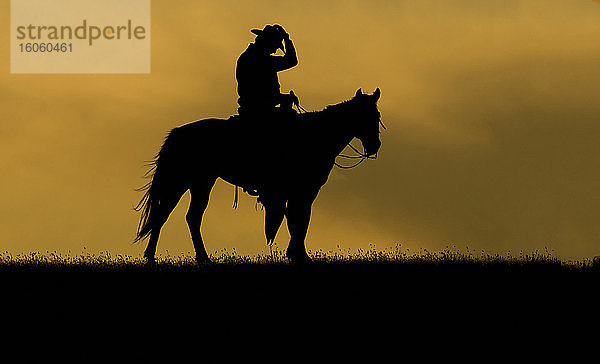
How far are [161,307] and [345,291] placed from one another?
9.01ft

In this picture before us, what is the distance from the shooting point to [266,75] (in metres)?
18.4

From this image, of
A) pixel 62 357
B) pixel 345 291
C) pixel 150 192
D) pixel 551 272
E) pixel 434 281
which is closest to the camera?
pixel 62 357

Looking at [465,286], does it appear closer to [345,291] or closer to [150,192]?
[345,291]

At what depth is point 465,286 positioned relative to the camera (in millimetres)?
14602

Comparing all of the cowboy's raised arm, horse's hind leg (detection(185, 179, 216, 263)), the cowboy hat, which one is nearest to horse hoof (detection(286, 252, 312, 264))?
horse's hind leg (detection(185, 179, 216, 263))

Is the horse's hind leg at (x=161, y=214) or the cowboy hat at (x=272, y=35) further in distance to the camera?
the horse's hind leg at (x=161, y=214)

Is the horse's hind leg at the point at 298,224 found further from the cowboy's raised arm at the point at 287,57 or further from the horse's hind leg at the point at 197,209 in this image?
the cowboy's raised arm at the point at 287,57

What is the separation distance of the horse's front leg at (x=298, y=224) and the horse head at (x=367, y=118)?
160 centimetres

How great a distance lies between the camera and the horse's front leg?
1764 centimetres

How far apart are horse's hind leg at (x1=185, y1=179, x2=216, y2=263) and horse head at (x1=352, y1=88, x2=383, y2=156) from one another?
10.4ft

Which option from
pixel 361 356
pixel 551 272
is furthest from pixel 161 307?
pixel 551 272

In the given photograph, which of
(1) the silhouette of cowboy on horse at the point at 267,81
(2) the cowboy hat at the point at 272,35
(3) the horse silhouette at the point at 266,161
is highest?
(2) the cowboy hat at the point at 272,35

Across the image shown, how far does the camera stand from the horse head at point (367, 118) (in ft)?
60.0

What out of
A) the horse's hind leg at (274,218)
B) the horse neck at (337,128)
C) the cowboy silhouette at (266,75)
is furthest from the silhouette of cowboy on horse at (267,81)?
the horse's hind leg at (274,218)
